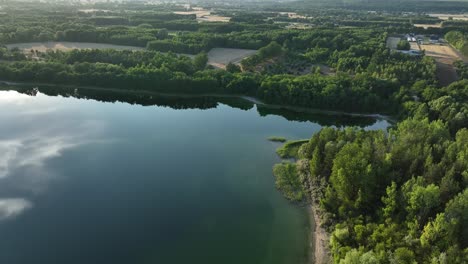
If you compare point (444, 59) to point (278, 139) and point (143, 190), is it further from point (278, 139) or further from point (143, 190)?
point (143, 190)

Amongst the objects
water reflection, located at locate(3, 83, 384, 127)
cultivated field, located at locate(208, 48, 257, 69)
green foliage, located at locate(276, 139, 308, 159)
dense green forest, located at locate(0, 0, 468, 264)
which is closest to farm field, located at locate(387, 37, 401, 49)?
dense green forest, located at locate(0, 0, 468, 264)

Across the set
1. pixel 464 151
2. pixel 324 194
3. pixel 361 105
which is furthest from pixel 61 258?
pixel 361 105

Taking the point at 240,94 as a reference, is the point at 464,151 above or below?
above

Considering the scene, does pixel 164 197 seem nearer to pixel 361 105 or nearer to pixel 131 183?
pixel 131 183

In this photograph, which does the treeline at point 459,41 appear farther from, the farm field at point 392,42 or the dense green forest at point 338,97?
the farm field at point 392,42

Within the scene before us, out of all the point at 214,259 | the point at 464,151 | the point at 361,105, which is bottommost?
the point at 214,259

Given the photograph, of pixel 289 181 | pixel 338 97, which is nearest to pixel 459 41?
pixel 338 97

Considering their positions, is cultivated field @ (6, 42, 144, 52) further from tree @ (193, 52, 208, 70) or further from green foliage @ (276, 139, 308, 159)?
green foliage @ (276, 139, 308, 159)
